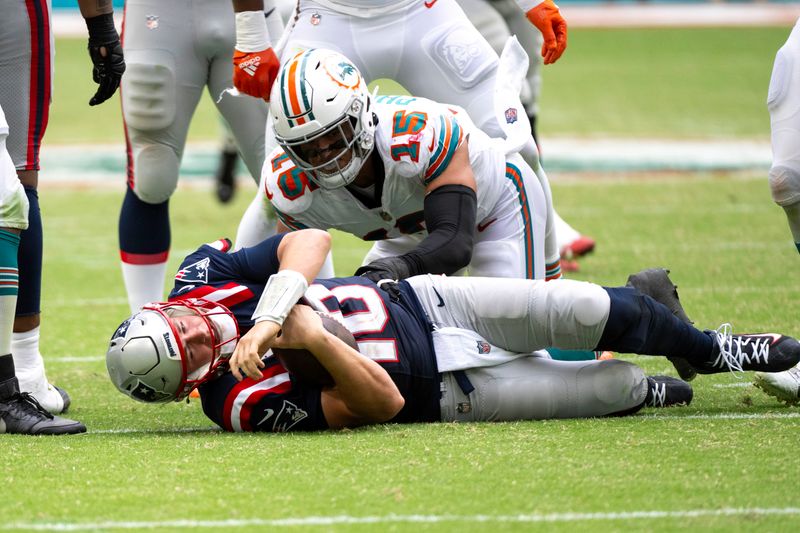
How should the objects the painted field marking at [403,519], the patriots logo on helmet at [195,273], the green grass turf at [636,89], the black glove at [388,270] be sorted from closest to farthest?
the painted field marking at [403,519] → the patriots logo on helmet at [195,273] → the black glove at [388,270] → the green grass turf at [636,89]

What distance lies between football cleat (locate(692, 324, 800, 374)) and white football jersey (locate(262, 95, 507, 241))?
97cm

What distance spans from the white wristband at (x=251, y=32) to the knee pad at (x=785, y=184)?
1827 mm

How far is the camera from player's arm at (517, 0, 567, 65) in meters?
4.95

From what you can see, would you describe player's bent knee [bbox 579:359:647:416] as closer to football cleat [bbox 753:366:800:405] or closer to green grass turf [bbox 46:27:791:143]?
football cleat [bbox 753:366:800:405]

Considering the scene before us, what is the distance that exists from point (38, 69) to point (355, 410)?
1472 mm

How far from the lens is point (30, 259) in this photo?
4.17 m

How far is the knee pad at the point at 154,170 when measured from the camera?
16.5 ft

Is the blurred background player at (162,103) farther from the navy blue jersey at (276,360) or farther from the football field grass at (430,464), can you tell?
the navy blue jersey at (276,360)

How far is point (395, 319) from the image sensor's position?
3.84 meters

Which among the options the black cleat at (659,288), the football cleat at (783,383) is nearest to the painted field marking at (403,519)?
the football cleat at (783,383)

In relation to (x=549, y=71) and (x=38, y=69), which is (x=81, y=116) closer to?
(x=549, y=71)

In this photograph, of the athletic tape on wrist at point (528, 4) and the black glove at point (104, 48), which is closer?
the black glove at point (104, 48)

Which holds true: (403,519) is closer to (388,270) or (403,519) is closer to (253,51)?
(388,270)

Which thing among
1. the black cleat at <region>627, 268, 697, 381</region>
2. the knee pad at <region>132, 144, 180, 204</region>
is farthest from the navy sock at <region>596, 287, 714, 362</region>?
the knee pad at <region>132, 144, 180, 204</region>
